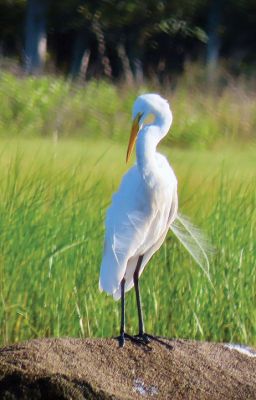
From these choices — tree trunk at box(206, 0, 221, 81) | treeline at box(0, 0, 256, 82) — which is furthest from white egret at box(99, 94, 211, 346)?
tree trunk at box(206, 0, 221, 81)

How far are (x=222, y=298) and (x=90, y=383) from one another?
1465 mm

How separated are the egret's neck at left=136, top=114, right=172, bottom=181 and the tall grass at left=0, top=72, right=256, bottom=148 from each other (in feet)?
23.8

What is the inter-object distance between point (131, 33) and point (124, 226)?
21.8 metres

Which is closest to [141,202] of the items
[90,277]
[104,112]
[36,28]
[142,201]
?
[142,201]

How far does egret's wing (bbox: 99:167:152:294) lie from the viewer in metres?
3.16

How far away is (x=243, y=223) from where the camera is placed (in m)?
4.46

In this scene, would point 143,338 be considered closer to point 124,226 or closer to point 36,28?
point 124,226

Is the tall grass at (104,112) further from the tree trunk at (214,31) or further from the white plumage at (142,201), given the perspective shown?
the tree trunk at (214,31)

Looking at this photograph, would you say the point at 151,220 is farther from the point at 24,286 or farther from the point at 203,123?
the point at 203,123

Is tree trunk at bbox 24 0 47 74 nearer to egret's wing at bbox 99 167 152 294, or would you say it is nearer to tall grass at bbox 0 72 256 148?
tall grass at bbox 0 72 256 148

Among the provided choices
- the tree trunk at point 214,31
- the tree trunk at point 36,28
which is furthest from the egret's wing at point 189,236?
the tree trunk at point 214,31

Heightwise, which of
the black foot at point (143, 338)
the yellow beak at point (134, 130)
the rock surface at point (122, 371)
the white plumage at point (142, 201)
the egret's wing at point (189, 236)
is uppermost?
the yellow beak at point (134, 130)

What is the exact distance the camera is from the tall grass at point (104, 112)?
36.8ft

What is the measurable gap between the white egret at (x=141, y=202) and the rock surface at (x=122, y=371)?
89mm
